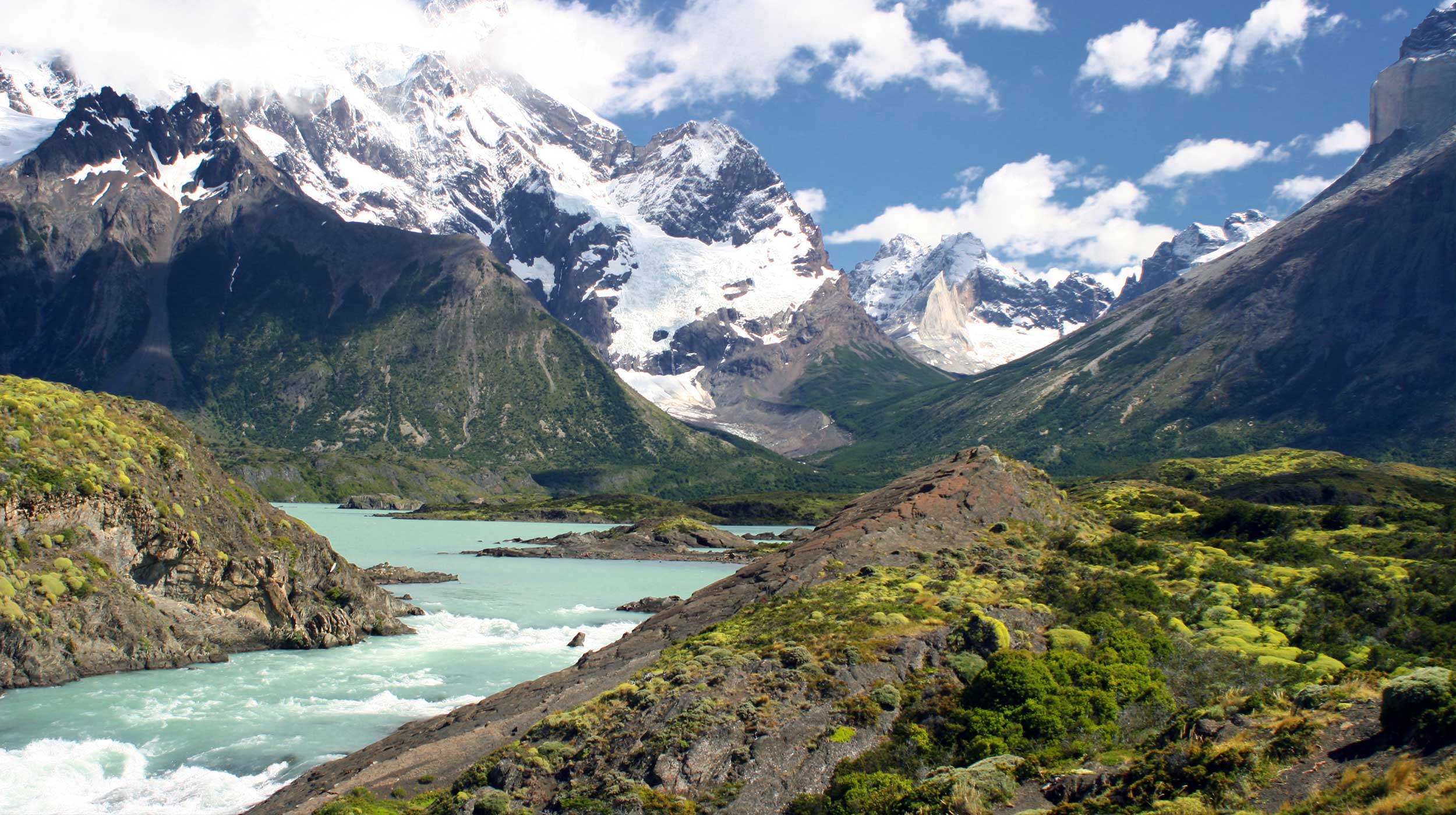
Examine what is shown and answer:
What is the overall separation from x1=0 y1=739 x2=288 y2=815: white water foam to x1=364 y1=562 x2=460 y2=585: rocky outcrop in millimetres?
64174

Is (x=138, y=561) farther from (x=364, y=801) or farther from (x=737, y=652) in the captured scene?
(x=737, y=652)

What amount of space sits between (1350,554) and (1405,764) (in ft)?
123

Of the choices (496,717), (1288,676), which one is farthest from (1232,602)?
(496,717)

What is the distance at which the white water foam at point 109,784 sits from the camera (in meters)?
39.1

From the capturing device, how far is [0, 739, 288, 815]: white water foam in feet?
128

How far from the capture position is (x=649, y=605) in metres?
96.2

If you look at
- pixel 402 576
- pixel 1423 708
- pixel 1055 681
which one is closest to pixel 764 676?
pixel 1055 681

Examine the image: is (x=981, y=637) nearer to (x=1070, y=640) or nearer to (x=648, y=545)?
(x=1070, y=640)

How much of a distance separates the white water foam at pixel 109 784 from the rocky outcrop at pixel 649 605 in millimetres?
51719

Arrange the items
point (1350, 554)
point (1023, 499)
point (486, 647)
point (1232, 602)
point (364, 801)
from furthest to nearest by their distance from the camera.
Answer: point (486, 647) → point (1023, 499) → point (1350, 554) → point (1232, 602) → point (364, 801)

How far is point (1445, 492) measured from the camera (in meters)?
111

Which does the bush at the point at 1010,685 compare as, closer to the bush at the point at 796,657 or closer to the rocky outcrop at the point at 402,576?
the bush at the point at 796,657

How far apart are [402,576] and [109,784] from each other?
70.7 m

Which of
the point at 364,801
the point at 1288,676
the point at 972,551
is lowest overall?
the point at 1288,676
